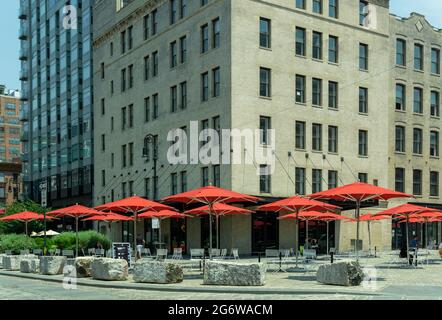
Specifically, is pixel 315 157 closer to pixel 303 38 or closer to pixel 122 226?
pixel 303 38

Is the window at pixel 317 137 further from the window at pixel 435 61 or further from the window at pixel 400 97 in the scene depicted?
the window at pixel 435 61

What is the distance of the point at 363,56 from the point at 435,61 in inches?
405

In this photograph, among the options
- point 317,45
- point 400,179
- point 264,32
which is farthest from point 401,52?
point 264,32

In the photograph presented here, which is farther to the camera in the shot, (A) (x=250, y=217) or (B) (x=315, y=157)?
(B) (x=315, y=157)

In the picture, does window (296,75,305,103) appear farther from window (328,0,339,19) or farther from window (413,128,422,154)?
window (413,128,422,154)

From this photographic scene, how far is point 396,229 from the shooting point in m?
54.8

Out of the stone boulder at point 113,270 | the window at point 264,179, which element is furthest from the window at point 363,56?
the stone boulder at point 113,270

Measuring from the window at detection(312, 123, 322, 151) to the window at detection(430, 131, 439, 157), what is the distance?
14393mm

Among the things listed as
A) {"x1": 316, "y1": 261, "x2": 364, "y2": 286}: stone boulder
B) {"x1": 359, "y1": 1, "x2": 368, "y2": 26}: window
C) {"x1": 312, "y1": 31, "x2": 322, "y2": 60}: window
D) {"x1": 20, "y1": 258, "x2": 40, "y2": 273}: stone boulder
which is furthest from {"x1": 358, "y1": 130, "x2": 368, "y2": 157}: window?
{"x1": 316, "y1": 261, "x2": 364, "y2": 286}: stone boulder

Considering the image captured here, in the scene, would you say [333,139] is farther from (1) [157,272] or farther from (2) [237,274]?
(2) [237,274]

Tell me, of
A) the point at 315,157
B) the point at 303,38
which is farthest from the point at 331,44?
the point at 315,157

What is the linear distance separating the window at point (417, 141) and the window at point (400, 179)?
266 cm

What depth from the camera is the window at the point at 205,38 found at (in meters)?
47.3

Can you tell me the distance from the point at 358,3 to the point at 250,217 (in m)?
20.0
